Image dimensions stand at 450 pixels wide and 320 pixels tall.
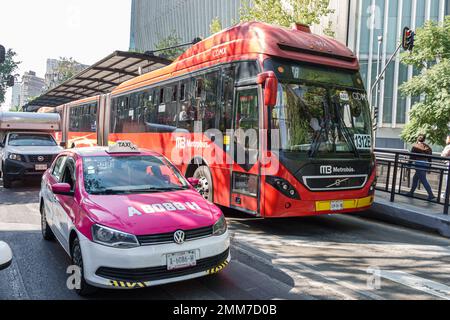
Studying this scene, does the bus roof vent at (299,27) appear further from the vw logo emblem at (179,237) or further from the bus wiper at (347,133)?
the vw logo emblem at (179,237)

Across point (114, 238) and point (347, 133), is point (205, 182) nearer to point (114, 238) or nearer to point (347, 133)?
point (347, 133)

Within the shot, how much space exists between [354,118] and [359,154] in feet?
2.20

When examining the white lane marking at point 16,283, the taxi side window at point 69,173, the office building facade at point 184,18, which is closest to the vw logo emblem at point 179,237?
the white lane marking at point 16,283

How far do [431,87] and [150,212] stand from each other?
13.1 metres

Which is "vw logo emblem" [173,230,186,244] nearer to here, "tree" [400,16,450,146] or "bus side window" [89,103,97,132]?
"tree" [400,16,450,146]

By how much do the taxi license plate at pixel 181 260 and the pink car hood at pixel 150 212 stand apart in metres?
0.26

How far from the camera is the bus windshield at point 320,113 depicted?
22.9ft

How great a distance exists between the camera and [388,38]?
122 ft

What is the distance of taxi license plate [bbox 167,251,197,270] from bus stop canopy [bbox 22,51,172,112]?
505 inches

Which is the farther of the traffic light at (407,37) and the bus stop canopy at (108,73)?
the bus stop canopy at (108,73)

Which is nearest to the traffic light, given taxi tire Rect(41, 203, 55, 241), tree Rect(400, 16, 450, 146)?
tree Rect(400, 16, 450, 146)

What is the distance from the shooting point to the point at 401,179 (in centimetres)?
960

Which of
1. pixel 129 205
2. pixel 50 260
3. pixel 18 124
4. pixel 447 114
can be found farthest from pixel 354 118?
pixel 18 124
